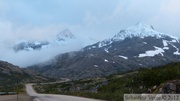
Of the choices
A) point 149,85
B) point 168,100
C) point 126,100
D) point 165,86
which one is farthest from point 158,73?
point 168,100

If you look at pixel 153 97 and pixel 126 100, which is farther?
pixel 126 100

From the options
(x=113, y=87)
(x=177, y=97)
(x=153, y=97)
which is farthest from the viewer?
(x=113, y=87)

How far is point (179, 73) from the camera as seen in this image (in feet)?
134

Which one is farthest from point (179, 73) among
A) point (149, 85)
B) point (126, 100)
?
point (126, 100)

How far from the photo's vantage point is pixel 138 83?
1955 inches

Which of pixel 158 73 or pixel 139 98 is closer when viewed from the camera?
pixel 139 98

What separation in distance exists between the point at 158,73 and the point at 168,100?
76.7ft

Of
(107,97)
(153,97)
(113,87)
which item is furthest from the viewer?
(113,87)

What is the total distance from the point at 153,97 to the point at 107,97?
20777 mm

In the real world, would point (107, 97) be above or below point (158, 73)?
below

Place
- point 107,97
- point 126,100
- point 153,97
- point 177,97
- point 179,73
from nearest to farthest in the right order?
point 177,97 < point 153,97 < point 126,100 < point 179,73 < point 107,97

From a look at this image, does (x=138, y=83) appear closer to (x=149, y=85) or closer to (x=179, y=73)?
(x=149, y=85)

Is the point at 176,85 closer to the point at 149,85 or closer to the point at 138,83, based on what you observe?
A: the point at 149,85

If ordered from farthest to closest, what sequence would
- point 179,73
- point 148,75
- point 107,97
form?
point 148,75 → point 107,97 → point 179,73
